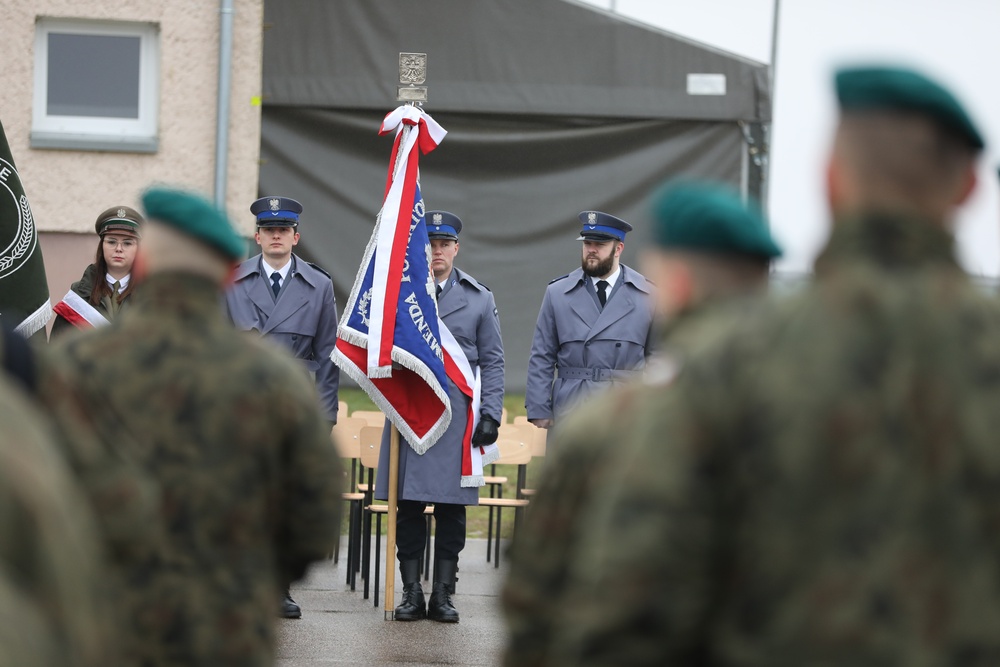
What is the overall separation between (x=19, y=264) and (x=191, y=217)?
385 cm

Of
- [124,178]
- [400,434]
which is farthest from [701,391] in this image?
[124,178]

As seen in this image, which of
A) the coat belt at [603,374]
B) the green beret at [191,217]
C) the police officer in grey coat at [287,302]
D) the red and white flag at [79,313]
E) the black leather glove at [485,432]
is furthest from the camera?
the coat belt at [603,374]

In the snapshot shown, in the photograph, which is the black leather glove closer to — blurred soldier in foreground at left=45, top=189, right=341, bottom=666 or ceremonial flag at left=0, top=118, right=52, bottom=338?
ceremonial flag at left=0, top=118, right=52, bottom=338

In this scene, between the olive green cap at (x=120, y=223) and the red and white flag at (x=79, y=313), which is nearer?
the red and white flag at (x=79, y=313)

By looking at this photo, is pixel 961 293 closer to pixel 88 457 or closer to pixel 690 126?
pixel 88 457

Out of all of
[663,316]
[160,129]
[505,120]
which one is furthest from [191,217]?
[505,120]

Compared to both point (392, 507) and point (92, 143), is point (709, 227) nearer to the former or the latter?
point (392, 507)

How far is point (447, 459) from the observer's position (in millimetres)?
8055

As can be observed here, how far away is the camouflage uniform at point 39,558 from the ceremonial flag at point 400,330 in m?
6.51

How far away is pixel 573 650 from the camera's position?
191 cm

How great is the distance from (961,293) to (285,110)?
1214cm

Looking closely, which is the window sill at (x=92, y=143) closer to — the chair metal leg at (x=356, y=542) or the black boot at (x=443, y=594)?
the chair metal leg at (x=356, y=542)

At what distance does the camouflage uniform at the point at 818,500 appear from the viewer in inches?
73.3

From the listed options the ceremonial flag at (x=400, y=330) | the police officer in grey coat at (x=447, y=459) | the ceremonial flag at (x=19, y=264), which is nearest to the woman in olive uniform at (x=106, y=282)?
the ceremonial flag at (x=19, y=264)
